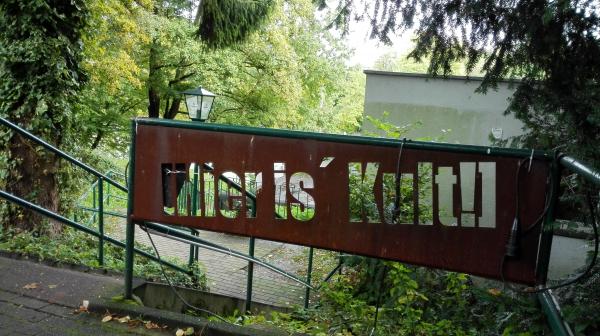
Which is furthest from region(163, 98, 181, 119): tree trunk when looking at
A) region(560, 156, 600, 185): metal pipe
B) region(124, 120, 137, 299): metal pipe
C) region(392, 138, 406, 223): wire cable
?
region(560, 156, 600, 185): metal pipe

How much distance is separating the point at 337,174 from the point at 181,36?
47.9 feet

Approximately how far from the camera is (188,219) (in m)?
2.92

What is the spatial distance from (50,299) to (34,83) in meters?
4.08

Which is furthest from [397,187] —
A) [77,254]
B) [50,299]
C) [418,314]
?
[77,254]

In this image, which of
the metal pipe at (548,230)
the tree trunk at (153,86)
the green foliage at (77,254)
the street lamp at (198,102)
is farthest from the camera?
the tree trunk at (153,86)

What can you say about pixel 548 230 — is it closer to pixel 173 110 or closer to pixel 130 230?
pixel 130 230

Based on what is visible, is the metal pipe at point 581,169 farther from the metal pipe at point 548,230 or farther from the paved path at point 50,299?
the paved path at point 50,299

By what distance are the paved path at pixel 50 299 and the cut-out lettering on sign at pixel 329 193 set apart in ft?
2.26

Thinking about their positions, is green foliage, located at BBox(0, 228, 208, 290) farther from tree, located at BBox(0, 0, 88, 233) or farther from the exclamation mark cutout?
the exclamation mark cutout

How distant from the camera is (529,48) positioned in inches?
150

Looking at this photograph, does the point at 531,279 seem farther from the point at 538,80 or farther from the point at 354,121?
the point at 354,121

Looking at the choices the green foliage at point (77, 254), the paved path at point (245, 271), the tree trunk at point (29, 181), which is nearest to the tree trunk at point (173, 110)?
the paved path at point (245, 271)

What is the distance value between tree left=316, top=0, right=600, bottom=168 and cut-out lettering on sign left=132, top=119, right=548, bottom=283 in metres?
1.12

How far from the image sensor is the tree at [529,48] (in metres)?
3.48
